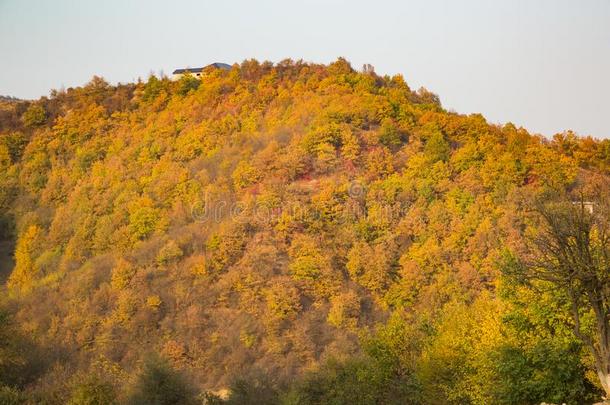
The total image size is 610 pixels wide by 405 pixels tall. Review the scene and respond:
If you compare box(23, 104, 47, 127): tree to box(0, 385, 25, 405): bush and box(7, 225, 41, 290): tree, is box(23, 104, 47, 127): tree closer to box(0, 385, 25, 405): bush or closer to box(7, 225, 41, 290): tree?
box(7, 225, 41, 290): tree

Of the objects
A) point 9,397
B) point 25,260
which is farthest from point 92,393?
point 25,260

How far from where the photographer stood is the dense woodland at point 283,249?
36.5 m

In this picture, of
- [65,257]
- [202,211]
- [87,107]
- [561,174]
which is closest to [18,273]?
[65,257]

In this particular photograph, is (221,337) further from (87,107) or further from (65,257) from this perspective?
(87,107)

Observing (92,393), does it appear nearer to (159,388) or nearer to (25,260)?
(159,388)

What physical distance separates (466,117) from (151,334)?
4009cm

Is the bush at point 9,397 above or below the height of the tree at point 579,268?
below

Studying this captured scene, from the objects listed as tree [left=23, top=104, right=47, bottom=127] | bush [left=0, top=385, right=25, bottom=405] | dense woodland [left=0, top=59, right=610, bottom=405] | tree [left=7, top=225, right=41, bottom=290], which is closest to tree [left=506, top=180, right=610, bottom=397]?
dense woodland [left=0, top=59, right=610, bottom=405]

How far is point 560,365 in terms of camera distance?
84.2ft

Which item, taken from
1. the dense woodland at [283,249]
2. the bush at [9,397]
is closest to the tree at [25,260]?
the dense woodland at [283,249]

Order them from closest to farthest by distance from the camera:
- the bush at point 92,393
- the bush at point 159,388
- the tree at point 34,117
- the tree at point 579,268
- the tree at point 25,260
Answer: the tree at point 579,268, the bush at point 92,393, the bush at point 159,388, the tree at point 25,260, the tree at point 34,117

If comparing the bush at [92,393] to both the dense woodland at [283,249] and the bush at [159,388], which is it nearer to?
the dense woodland at [283,249]

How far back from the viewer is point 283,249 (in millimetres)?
66812

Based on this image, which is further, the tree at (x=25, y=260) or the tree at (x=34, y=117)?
the tree at (x=34, y=117)
